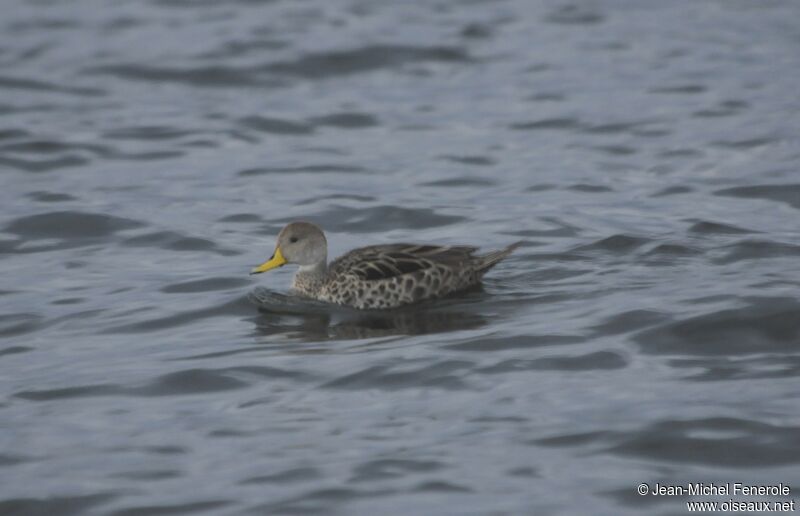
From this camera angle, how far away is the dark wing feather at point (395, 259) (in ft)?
42.4

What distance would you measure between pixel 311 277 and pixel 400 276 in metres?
0.83

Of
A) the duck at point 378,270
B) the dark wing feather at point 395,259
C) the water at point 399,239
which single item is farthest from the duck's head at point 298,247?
the water at point 399,239

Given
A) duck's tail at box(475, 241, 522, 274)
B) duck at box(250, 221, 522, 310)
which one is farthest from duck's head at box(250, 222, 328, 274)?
duck's tail at box(475, 241, 522, 274)

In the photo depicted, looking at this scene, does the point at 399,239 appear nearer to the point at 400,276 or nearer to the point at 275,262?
the point at 275,262

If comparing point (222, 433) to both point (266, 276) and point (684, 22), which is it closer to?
point (266, 276)

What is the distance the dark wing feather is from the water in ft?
1.20

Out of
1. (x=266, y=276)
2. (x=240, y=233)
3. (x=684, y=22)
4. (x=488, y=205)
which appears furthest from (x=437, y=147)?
(x=684, y=22)

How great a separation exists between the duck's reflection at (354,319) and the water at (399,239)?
41 mm

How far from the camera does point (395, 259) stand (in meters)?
13.0

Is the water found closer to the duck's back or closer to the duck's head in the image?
the duck's back

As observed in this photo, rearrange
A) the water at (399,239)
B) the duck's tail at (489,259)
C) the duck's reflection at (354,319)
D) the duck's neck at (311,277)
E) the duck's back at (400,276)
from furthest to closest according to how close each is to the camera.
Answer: the duck's neck at (311,277) < the duck's tail at (489,259) < the duck's back at (400,276) < the duck's reflection at (354,319) < the water at (399,239)

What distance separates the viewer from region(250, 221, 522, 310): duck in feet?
42.3

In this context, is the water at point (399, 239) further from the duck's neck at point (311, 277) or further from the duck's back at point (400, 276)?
the duck's neck at point (311, 277)

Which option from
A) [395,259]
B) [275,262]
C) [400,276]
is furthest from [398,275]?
[275,262]
